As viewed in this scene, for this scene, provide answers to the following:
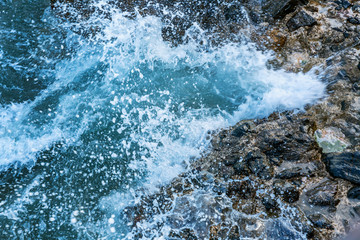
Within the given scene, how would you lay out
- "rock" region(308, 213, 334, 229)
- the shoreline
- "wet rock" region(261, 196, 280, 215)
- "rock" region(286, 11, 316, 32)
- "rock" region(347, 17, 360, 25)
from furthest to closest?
"rock" region(286, 11, 316, 32)
"rock" region(347, 17, 360, 25)
"wet rock" region(261, 196, 280, 215)
the shoreline
"rock" region(308, 213, 334, 229)

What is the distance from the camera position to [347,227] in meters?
3.59

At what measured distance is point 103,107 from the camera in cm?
512

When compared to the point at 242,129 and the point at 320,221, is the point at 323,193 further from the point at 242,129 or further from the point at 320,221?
the point at 242,129

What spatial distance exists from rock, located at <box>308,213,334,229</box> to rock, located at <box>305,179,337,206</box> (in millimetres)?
175

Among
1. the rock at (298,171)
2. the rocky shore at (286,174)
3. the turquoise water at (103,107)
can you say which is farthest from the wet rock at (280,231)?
the turquoise water at (103,107)

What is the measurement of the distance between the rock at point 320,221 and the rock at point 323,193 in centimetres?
17

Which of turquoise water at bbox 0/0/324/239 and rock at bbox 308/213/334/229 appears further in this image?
turquoise water at bbox 0/0/324/239

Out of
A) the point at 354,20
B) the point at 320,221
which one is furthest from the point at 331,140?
the point at 354,20

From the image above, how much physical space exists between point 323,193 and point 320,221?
15.9 inches

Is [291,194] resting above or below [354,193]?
below

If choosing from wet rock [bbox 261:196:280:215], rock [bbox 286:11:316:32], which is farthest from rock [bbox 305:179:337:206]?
rock [bbox 286:11:316:32]

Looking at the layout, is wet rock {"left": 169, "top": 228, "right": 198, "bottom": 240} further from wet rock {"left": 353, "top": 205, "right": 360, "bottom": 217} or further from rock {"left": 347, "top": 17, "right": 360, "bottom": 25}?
rock {"left": 347, "top": 17, "right": 360, "bottom": 25}

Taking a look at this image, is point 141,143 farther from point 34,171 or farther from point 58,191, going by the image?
point 34,171

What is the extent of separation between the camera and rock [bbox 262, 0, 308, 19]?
6.12m
